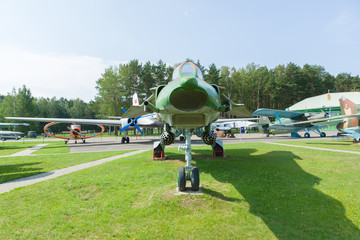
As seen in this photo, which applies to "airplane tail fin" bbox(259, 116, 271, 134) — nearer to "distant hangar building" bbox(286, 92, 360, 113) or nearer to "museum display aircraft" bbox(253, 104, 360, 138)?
"museum display aircraft" bbox(253, 104, 360, 138)

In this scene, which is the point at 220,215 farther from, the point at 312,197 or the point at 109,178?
the point at 109,178

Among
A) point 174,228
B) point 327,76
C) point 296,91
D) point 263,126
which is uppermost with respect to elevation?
point 327,76

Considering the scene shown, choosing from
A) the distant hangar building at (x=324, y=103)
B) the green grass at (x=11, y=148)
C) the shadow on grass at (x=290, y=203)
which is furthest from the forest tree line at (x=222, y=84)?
the shadow on grass at (x=290, y=203)

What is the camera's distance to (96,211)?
4297 millimetres

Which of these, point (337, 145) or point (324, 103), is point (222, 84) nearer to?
point (324, 103)

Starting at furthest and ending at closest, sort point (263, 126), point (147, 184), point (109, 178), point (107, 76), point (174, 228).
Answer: point (107, 76)
point (263, 126)
point (109, 178)
point (147, 184)
point (174, 228)

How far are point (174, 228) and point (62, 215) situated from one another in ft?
8.68

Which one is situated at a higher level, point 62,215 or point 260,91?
point 260,91

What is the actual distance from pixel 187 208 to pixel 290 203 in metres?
2.62

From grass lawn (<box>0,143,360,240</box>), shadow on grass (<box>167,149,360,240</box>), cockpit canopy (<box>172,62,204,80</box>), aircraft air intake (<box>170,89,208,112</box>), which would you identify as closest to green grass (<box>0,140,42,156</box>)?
grass lawn (<box>0,143,360,240</box>)

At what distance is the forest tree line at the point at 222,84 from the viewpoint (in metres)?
48.5

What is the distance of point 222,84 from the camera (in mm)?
53844

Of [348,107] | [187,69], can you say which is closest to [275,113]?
[348,107]

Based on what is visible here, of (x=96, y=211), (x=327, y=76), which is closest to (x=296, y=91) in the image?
(x=327, y=76)
